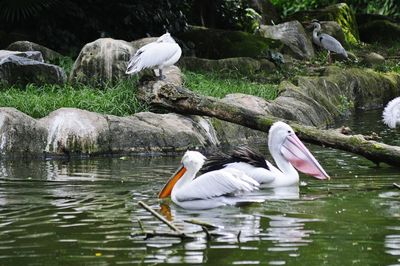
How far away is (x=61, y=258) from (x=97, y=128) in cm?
545

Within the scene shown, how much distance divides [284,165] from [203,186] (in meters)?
1.59

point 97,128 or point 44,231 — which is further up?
point 97,128

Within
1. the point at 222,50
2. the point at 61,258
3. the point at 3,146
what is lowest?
the point at 61,258

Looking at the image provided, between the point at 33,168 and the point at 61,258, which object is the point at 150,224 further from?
the point at 33,168

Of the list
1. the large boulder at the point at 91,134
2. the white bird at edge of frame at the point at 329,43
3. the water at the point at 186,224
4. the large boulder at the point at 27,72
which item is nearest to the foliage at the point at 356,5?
the white bird at edge of frame at the point at 329,43

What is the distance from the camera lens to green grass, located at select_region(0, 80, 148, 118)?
1191cm

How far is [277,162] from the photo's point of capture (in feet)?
28.7

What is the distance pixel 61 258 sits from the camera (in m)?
5.60

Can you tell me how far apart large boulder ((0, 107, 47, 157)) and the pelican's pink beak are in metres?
3.36

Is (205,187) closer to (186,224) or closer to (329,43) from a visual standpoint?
(186,224)

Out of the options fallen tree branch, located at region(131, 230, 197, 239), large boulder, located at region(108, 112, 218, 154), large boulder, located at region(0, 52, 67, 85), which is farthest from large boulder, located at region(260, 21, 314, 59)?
fallen tree branch, located at region(131, 230, 197, 239)

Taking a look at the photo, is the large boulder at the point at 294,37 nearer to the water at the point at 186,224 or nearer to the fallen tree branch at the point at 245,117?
the fallen tree branch at the point at 245,117

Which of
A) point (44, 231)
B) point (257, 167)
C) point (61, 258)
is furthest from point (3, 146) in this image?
point (61, 258)

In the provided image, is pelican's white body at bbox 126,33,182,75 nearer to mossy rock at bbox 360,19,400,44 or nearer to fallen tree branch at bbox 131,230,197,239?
fallen tree branch at bbox 131,230,197,239
